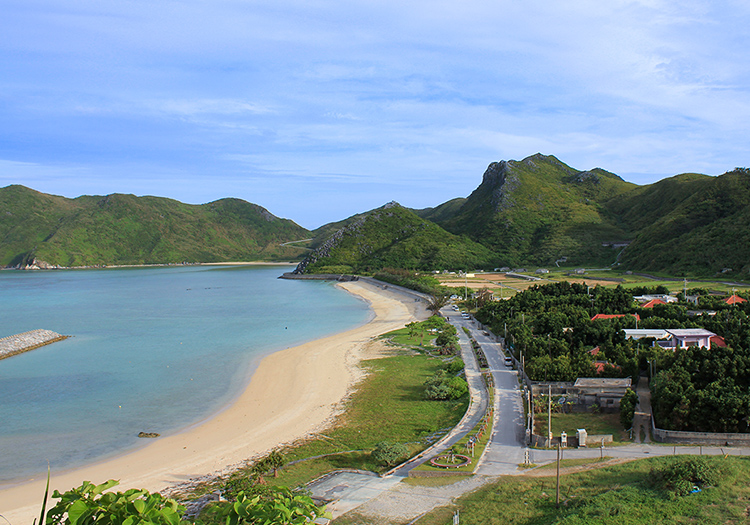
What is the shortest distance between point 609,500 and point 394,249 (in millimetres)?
120299

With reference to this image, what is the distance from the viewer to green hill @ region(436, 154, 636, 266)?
126 meters

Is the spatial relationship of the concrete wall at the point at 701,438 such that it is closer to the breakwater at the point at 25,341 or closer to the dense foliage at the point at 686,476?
the dense foliage at the point at 686,476

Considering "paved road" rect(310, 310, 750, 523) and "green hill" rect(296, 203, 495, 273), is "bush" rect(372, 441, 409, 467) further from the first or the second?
"green hill" rect(296, 203, 495, 273)

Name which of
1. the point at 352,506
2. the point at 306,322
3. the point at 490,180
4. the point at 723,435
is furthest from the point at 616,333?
the point at 490,180

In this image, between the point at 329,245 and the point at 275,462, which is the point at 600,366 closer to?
the point at 275,462

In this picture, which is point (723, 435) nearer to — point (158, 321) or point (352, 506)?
point (352, 506)

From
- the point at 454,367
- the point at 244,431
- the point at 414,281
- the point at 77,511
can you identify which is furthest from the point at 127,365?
the point at 414,281

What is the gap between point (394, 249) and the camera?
432 ft

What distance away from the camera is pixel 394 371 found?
30.6 m

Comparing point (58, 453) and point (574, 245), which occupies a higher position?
point (574, 245)

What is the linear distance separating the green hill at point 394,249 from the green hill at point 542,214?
1046cm

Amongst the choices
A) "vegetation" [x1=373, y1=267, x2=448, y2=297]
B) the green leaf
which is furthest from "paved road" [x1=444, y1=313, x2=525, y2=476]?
"vegetation" [x1=373, y1=267, x2=448, y2=297]

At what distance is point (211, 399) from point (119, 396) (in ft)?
16.5

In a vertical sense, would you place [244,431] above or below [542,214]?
below
